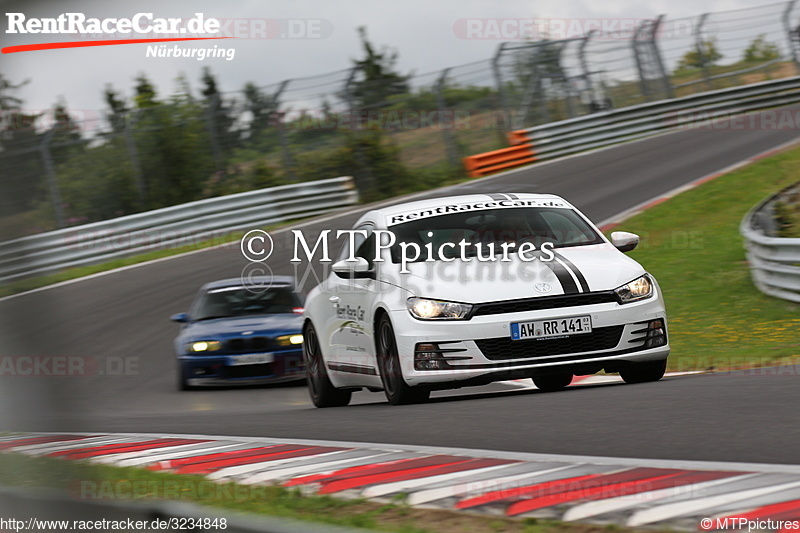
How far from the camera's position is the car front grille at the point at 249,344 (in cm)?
1248

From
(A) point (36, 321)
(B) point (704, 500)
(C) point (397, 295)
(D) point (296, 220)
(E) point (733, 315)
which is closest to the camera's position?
(A) point (36, 321)

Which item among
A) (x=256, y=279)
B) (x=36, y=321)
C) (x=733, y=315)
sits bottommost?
(x=733, y=315)

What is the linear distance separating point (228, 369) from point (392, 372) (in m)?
4.36

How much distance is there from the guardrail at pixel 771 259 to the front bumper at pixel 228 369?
5.37m

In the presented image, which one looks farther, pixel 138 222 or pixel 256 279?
pixel 138 222

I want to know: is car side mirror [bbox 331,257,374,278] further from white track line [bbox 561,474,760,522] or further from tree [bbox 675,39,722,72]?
tree [bbox 675,39,722,72]

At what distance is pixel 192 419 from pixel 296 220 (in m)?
15.1

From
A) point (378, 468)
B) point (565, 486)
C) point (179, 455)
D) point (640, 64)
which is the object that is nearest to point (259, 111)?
point (640, 64)

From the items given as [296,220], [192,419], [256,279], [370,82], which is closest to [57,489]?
[192,419]

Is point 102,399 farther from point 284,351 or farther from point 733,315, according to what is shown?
point 733,315

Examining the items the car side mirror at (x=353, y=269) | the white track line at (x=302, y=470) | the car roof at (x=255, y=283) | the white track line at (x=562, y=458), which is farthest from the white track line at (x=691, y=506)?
the car roof at (x=255, y=283)

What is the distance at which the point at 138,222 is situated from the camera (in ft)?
73.7

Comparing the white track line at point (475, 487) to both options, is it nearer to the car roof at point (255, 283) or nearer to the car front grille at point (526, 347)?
the car front grille at point (526, 347)

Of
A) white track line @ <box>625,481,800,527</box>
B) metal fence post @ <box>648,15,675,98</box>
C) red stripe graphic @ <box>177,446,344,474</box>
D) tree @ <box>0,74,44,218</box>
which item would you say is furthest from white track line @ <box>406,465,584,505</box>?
metal fence post @ <box>648,15,675,98</box>
